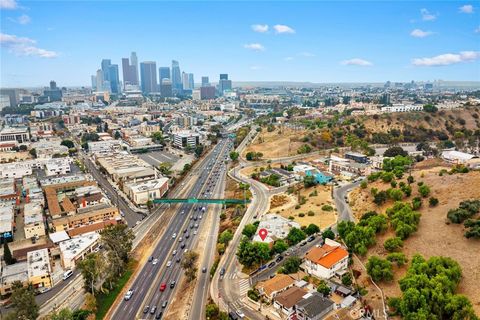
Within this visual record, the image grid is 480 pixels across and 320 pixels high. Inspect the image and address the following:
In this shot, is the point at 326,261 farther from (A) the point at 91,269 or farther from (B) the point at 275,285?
(A) the point at 91,269

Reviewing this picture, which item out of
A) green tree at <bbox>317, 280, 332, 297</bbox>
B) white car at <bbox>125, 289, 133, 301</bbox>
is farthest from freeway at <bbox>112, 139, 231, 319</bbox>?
green tree at <bbox>317, 280, 332, 297</bbox>

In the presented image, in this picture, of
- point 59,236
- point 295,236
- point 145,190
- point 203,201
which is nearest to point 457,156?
point 295,236

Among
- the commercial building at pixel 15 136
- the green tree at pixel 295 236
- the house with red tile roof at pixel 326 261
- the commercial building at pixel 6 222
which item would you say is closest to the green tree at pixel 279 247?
the green tree at pixel 295 236

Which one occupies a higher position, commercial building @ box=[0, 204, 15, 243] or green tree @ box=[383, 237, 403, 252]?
green tree @ box=[383, 237, 403, 252]

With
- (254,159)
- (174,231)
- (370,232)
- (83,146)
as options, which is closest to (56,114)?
(83,146)

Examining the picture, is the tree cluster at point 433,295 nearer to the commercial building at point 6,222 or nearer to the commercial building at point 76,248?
the commercial building at point 76,248

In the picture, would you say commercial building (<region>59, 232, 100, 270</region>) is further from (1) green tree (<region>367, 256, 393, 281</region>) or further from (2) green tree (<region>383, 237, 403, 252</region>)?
(2) green tree (<region>383, 237, 403, 252</region>)

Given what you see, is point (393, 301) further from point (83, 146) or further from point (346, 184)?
point (83, 146)
